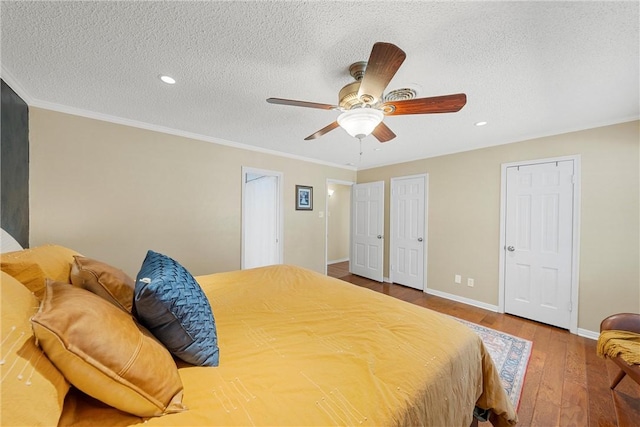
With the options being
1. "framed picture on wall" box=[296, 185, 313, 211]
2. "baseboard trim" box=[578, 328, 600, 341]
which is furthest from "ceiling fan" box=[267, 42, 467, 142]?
"baseboard trim" box=[578, 328, 600, 341]

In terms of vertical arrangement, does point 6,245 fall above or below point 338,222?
above

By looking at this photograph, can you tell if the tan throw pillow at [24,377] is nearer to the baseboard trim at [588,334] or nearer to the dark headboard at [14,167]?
the dark headboard at [14,167]

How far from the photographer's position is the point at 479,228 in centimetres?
343

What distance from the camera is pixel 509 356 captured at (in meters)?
2.25

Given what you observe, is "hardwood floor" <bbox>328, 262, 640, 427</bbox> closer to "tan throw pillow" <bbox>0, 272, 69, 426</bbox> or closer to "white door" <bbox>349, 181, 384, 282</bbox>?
"white door" <bbox>349, 181, 384, 282</bbox>

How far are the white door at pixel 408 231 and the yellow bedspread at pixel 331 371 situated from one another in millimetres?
2738

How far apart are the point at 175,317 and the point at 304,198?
3436 mm

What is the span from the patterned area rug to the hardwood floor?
0.15 feet

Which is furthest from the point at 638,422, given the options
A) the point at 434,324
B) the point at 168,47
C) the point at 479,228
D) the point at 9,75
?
the point at 9,75

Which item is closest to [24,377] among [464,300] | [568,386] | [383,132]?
[383,132]

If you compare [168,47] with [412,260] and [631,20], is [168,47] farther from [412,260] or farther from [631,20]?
[412,260]

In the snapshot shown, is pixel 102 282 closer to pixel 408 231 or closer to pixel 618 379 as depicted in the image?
pixel 618 379

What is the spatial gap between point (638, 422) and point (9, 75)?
502cm

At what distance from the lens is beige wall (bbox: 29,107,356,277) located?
2227 millimetres
